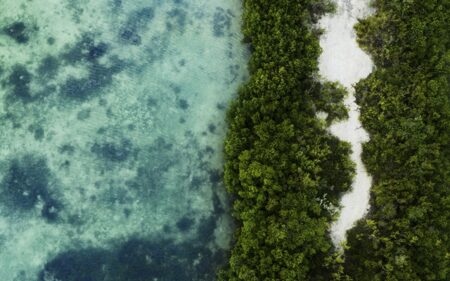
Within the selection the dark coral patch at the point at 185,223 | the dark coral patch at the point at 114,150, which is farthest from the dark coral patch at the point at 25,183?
the dark coral patch at the point at 185,223

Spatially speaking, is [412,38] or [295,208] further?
[412,38]

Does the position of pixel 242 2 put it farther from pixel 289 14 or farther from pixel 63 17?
pixel 63 17

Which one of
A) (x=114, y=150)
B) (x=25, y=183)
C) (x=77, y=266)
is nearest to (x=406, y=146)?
(x=114, y=150)

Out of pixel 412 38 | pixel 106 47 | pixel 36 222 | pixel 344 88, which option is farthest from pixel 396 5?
pixel 36 222

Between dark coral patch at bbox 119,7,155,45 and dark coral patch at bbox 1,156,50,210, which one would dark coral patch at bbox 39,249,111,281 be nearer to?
dark coral patch at bbox 1,156,50,210

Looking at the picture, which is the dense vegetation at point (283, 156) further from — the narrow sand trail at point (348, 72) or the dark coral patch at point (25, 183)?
the dark coral patch at point (25, 183)
